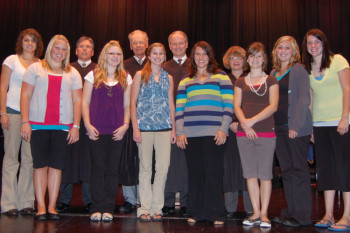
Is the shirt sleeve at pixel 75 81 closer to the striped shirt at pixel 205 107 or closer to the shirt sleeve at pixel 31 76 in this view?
the shirt sleeve at pixel 31 76

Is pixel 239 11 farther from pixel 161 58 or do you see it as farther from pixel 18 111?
pixel 18 111

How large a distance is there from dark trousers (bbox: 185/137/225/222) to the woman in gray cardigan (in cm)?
53

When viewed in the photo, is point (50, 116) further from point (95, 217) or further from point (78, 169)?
point (95, 217)

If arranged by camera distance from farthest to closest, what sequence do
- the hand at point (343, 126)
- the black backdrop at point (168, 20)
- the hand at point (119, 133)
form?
the black backdrop at point (168, 20)
the hand at point (119, 133)
the hand at point (343, 126)

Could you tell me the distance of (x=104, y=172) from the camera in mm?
2953

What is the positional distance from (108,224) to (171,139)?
2.86 ft

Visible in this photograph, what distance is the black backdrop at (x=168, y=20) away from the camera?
21.8 ft

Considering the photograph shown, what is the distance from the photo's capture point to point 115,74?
311cm

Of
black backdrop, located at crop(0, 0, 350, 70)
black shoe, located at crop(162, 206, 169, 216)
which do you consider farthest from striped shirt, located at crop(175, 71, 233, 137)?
black backdrop, located at crop(0, 0, 350, 70)

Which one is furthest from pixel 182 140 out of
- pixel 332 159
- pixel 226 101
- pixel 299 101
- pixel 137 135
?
pixel 332 159

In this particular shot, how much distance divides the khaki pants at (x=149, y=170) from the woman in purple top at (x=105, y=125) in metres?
0.21

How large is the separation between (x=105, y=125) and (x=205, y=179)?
95 cm

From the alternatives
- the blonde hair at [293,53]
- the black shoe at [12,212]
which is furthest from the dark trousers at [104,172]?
the blonde hair at [293,53]

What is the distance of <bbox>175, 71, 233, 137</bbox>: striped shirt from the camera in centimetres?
286
